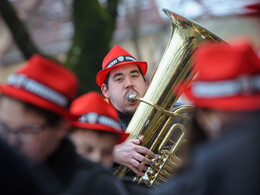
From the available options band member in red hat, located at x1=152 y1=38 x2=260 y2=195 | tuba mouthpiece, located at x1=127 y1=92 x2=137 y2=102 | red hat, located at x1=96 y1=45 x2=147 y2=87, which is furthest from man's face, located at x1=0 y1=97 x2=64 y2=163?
red hat, located at x1=96 y1=45 x2=147 y2=87

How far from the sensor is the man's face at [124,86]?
→ 350 centimetres

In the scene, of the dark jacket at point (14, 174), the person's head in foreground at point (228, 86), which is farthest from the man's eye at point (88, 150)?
the person's head in foreground at point (228, 86)

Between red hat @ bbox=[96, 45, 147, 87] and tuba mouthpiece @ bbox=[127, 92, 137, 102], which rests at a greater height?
red hat @ bbox=[96, 45, 147, 87]

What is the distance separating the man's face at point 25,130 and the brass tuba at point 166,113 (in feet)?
4.14

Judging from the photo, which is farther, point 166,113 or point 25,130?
point 166,113

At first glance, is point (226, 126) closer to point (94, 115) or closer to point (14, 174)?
point (14, 174)

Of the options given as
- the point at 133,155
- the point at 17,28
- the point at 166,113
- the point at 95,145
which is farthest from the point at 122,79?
the point at 17,28

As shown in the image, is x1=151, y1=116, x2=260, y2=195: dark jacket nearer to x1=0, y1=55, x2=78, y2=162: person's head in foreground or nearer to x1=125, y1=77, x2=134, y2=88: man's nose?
x1=0, y1=55, x2=78, y2=162: person's head in foreground

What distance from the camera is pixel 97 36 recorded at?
717 cm

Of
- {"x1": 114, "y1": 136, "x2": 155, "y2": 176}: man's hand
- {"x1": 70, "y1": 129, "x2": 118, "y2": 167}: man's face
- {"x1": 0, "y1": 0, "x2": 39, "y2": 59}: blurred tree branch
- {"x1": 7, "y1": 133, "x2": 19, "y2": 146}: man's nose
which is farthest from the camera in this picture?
{"x1": 0, "y1": 0, "x2": 39, "y2": 59}: blurred tree branch

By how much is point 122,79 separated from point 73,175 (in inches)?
66.6

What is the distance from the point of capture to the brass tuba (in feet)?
10.2

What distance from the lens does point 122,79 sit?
11.9 feet

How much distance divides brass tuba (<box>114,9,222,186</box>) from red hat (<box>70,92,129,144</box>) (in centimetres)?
82
